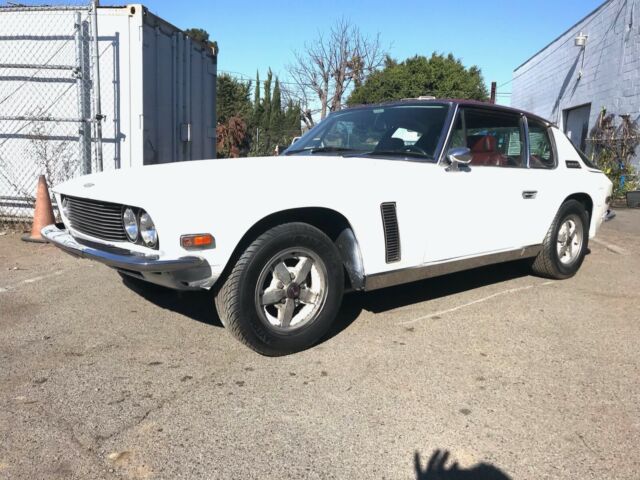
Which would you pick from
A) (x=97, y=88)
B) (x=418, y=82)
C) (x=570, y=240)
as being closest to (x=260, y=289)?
(x=570, y=240)

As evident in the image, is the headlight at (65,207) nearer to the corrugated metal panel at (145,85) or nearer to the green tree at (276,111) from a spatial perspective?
the corrugated metal panel at (145,85)

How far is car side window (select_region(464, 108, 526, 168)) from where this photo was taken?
4531 mm

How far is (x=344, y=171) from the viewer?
12.0ft

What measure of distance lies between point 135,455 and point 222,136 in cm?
2154

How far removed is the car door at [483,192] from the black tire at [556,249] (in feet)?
1.53

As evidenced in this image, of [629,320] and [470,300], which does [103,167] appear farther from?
[629,320]

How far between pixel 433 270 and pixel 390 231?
0.60m

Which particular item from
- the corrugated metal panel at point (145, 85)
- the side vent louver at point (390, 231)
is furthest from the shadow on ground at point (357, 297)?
the corrugated metal panel at point (145, 85)

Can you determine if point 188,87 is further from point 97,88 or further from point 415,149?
point 415,149

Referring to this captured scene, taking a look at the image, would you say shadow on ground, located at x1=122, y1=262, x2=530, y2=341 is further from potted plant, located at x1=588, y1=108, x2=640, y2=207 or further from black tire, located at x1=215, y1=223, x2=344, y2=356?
potted plant, located at x1=588, y1=108, x2=640, y2=207

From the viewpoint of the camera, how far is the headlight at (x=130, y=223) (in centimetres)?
315

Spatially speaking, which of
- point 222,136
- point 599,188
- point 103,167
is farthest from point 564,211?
point 222,136

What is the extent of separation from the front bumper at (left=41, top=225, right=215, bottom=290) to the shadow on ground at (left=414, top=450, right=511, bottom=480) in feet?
4.77

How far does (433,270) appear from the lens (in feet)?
13.4
